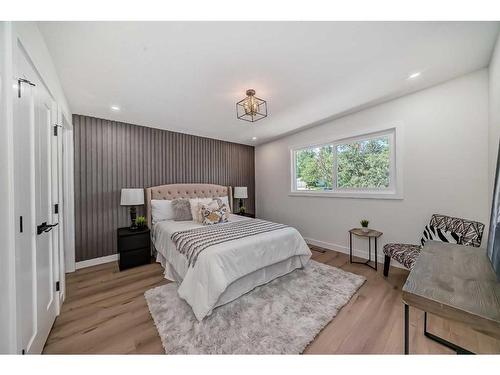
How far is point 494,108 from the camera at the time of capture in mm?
1757

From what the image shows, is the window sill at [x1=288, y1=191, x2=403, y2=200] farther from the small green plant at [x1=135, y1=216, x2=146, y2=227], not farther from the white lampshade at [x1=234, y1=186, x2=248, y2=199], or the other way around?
the small green plant at [x1=135, y1=216, x2=146, y2=227]

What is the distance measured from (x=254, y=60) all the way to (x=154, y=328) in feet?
8.29

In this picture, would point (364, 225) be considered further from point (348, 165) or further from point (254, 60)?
point (254, 60)

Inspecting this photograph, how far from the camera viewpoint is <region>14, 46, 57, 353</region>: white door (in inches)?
41.5

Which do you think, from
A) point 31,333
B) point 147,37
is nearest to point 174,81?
point 147,37

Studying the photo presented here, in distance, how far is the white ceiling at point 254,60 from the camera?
4.58 ft

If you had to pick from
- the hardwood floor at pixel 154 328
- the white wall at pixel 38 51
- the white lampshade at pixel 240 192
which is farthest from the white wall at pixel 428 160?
the white wall at pixel 38 51

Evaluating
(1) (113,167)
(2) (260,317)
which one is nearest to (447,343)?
(2) (260,317)

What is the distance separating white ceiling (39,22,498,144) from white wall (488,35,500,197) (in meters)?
0.14

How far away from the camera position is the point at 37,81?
1356 millimetres

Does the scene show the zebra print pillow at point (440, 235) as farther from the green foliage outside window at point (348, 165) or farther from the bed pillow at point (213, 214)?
the bed pillow at point (213, 214)

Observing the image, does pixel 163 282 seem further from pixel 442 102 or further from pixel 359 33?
pixel 442 102

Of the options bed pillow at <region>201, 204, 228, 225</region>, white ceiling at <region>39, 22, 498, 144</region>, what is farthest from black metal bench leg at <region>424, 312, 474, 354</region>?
bed pillow at <region>201, 204, 228, 225</region>

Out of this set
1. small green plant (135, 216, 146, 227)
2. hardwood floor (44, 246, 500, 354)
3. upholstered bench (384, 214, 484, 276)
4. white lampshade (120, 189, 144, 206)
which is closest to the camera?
hardwood floor (44, 246, 500, 354)
